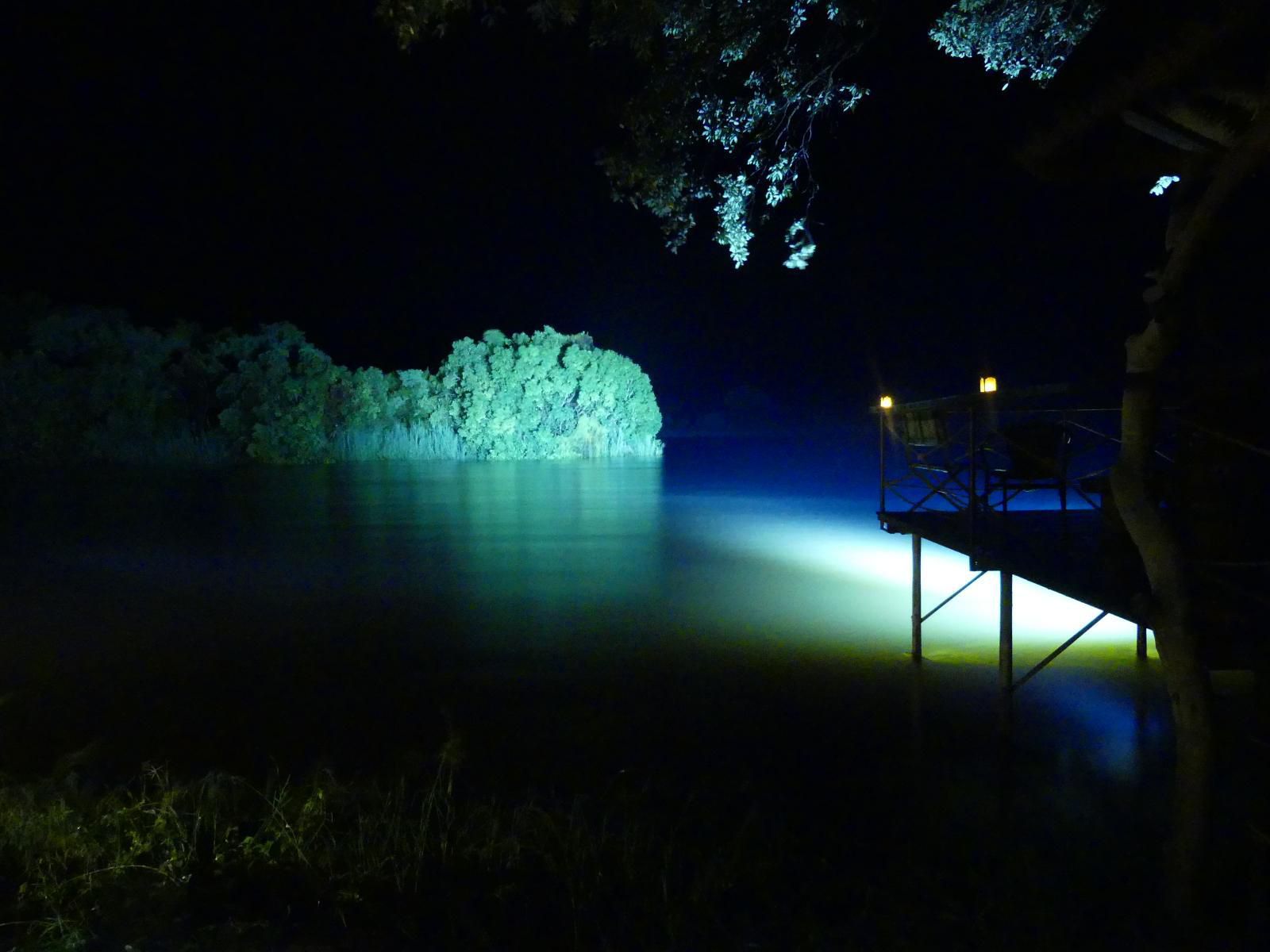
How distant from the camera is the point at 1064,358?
20.4 m

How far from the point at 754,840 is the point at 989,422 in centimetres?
387

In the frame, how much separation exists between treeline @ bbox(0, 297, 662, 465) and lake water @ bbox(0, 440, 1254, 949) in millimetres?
13424

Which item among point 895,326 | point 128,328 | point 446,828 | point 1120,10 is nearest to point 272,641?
point 446,828

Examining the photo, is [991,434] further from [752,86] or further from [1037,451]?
[752,86]

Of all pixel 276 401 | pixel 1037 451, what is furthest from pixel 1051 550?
pixel 276 401

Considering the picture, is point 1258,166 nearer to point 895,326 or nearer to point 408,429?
point 408,429

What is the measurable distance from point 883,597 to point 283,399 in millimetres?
22472

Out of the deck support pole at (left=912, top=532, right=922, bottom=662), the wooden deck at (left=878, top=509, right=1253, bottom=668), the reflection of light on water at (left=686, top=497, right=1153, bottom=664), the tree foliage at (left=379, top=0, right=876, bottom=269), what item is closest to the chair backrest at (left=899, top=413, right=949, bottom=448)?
the wooden deck at (left=878, top=509, right=1253, bottom=668)

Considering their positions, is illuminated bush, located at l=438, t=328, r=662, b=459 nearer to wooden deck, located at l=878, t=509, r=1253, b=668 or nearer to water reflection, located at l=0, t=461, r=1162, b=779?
water reflection, located at l=0, t=461, r=1162, b=779

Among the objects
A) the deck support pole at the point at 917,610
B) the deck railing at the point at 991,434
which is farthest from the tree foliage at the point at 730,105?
the deck support pole at the point at 917,610

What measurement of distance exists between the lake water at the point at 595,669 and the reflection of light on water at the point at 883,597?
0.16ft

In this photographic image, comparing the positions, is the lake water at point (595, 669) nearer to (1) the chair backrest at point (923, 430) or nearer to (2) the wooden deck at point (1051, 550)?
(2) the wooden deck at point (1051, 550)

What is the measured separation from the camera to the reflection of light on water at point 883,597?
8.23 metres

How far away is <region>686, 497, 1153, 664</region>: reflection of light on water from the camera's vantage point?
8.23 metres
